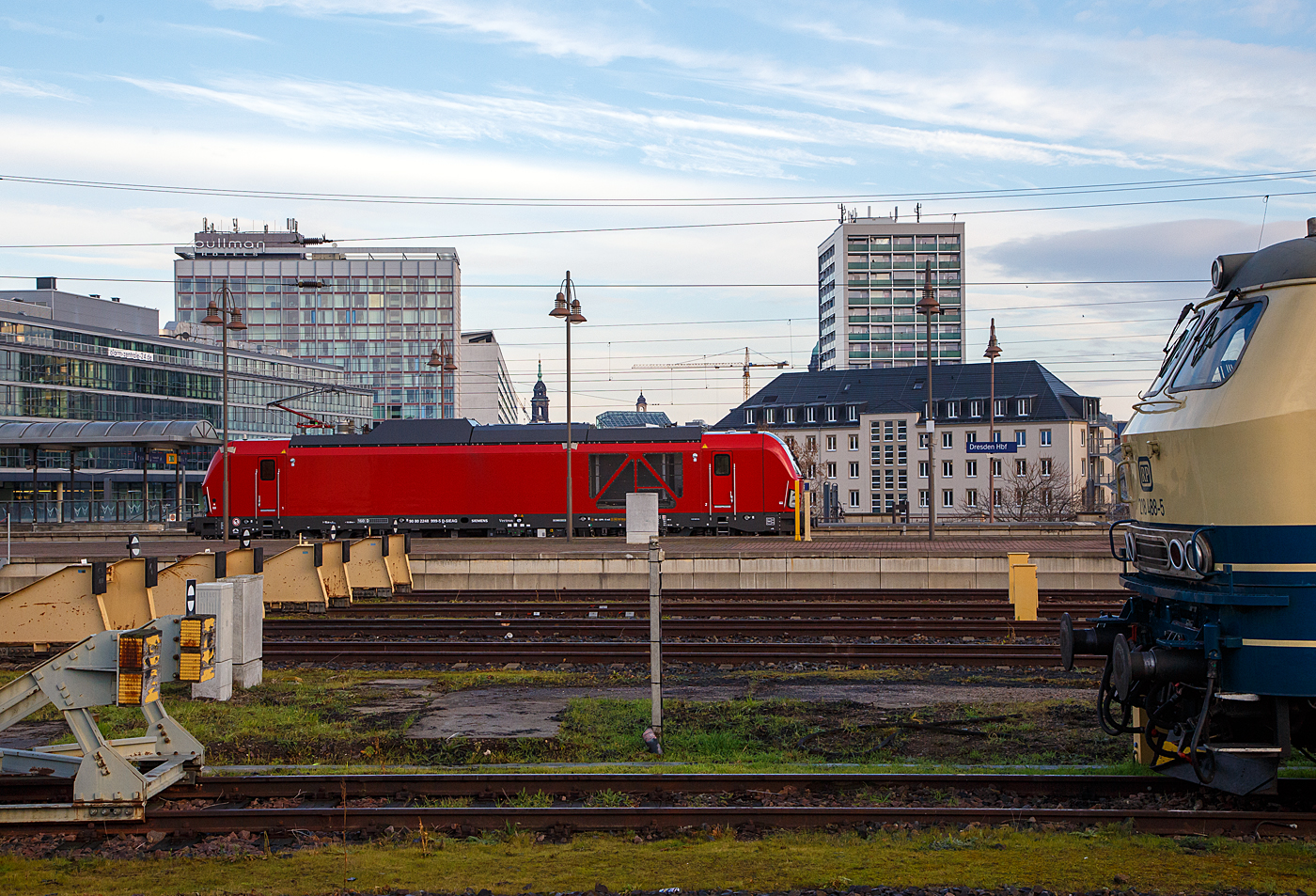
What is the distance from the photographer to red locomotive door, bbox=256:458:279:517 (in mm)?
38594

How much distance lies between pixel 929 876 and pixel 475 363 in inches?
5901

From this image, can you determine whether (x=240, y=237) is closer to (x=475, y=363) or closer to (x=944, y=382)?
(x=475, y=363)

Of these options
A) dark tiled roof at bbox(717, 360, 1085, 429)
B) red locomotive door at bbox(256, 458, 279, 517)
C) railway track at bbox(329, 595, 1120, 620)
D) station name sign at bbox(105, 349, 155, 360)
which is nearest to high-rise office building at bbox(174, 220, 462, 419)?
station name sign at bbox(105, 349, 155, 360)

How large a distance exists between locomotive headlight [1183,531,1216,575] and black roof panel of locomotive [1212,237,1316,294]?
1.93m

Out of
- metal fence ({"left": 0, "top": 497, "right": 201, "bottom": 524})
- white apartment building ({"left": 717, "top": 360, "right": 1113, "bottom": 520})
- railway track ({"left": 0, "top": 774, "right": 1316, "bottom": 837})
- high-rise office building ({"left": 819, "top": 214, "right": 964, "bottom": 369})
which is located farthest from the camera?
high-rise office building ({"left": 819, "top": 214, "right": 964, "bottom": 369})

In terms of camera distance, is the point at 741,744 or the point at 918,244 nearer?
the point at 741,744

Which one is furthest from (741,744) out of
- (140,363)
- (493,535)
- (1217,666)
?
(140,363)

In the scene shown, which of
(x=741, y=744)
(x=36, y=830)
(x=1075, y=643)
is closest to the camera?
(x=36, y=830)

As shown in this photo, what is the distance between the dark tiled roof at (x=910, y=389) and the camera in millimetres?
79125

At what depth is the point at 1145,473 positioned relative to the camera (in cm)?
812

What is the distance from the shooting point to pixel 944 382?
81.9 m

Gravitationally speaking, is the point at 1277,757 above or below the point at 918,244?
below

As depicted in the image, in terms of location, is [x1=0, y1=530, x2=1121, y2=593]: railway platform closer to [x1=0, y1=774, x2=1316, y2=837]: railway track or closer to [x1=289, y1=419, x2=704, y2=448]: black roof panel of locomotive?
[x1=289, y1=419, x2=704, y2=448]: black roof panel of locomotive

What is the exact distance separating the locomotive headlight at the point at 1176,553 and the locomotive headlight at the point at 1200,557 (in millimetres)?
170
